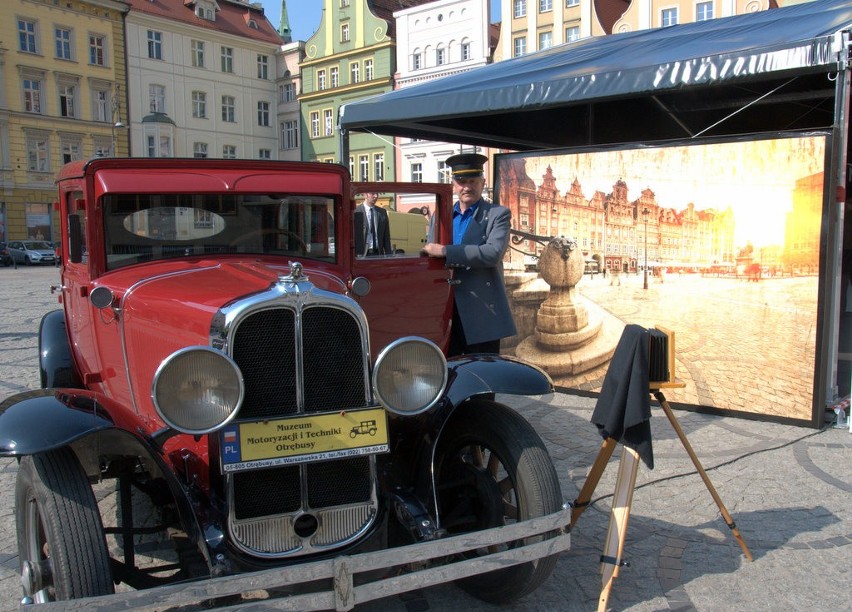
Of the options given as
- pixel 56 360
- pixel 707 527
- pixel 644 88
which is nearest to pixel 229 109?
pixel 644 88

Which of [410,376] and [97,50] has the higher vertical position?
[97,50]

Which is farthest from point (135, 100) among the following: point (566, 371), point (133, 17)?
point (566, 371)

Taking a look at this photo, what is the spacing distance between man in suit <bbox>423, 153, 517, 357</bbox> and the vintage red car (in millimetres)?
1181

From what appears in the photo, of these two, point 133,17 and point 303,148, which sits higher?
point 133,17

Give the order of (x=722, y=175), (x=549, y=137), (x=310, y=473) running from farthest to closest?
(x=549, y=137) → (x=722, y=175) → (x=310, y=473)

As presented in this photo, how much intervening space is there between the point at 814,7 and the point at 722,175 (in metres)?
1.97

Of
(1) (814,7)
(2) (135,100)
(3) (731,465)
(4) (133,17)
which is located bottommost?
(3) (731,465)

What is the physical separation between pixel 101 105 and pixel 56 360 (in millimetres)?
38597

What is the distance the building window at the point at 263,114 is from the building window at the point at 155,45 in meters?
6.51

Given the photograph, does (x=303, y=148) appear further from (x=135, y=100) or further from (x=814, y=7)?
(x=814, y=7)

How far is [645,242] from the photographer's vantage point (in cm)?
628

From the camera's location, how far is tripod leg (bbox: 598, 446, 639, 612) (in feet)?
9.30

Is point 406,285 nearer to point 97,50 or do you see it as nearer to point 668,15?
point 668,15

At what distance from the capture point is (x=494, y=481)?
9.70 ft
